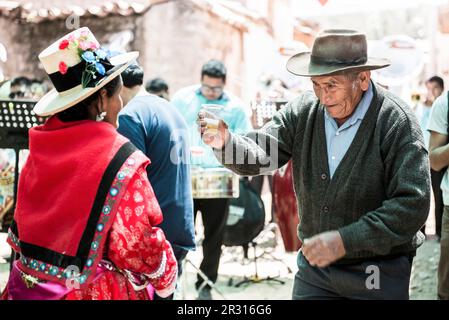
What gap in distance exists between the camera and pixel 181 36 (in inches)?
476

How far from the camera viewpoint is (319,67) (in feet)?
10.3

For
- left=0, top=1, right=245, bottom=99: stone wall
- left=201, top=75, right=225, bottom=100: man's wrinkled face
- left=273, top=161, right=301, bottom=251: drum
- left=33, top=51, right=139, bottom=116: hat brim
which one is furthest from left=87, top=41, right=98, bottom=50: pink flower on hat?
left=0, top=1, right=245, bottom=99: stone wall

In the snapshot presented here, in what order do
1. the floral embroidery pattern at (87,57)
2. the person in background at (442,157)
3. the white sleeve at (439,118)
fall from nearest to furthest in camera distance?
the floral embroidery pattern at (87,57) → the person in background at (442,157) → the white sleeve at (439,118)

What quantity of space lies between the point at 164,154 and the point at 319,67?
1.44 m

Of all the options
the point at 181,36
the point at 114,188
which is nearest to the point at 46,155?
the point at 114,188

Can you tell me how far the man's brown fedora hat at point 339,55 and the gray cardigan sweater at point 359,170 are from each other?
157mm

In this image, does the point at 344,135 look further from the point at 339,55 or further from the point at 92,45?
the point at 92,45

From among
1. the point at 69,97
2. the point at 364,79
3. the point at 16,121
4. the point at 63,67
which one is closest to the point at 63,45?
the point at 63,67

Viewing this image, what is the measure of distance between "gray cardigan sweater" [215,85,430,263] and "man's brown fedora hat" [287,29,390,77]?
0.16m

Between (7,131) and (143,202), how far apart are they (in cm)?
276

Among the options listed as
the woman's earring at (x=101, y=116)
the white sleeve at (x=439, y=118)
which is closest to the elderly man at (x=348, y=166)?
the woman's earring at (x=101, y=116)

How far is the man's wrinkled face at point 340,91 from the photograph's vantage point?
311cm

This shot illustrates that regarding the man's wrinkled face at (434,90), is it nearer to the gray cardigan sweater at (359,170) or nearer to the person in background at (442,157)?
the person in background at (442,157)
